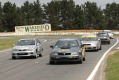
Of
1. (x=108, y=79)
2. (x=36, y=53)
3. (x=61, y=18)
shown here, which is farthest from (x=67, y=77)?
(x=61, y=18)

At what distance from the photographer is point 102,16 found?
453 ft

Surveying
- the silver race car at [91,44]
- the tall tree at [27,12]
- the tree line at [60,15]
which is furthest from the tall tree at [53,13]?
the silver race car at [91,44]

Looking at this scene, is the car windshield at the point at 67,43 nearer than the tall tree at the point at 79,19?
Yes

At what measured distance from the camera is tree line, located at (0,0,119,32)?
12638 centimetres

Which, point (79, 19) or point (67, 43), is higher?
point (79, 19)

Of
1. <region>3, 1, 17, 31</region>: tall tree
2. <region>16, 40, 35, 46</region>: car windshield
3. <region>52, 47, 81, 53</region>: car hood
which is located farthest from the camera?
<region>3, 1, 17, 31</region>: tall tree

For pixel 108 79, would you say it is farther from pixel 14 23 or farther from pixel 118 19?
pixel 118 19

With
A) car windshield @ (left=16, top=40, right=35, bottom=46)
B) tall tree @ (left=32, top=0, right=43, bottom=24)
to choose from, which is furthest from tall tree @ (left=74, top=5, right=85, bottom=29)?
car windshield @ (left=16, top=40, right=35, bottom=46)

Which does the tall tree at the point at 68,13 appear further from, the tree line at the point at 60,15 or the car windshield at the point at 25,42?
the car windshield at the point at 25,42

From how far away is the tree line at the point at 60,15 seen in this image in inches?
4975

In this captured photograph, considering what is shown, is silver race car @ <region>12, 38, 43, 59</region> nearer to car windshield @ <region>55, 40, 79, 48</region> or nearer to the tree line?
car windshield @ <region>55, 40, 79, 48</region>

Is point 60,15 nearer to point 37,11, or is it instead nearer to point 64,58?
point 37,11

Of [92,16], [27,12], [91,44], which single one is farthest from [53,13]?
[91,44]

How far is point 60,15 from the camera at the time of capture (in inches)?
5325
